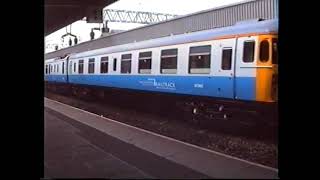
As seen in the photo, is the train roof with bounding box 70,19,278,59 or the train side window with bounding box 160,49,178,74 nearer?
the train roof with bounding box 70,19,278,59

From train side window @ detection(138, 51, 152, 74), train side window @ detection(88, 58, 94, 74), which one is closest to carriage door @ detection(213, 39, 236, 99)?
train side window @ detection(138, 51, 152, 74)

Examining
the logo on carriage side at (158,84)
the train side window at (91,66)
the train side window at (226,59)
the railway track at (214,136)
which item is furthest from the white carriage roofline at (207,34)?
the train side window at (91,66)

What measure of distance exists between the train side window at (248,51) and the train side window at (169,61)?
3055 mm

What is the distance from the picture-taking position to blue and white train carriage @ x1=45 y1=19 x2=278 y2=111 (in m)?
11.0

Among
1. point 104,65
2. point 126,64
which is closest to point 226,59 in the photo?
point 126,64

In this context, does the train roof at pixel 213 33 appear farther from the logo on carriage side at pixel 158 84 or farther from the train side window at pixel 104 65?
the train side window at pixel 104 65

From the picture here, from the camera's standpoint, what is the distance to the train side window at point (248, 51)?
1141cm

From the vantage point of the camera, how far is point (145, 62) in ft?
54.5

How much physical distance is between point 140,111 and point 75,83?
25.8 feet

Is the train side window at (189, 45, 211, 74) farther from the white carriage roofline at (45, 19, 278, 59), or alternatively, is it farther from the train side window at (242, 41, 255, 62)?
the train side window at (242, 41, 255, 62)

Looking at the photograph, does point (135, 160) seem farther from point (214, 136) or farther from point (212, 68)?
point (212, 68)

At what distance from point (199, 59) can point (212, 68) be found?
0.90 m

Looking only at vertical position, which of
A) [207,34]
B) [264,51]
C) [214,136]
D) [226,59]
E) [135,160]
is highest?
[207,34]
